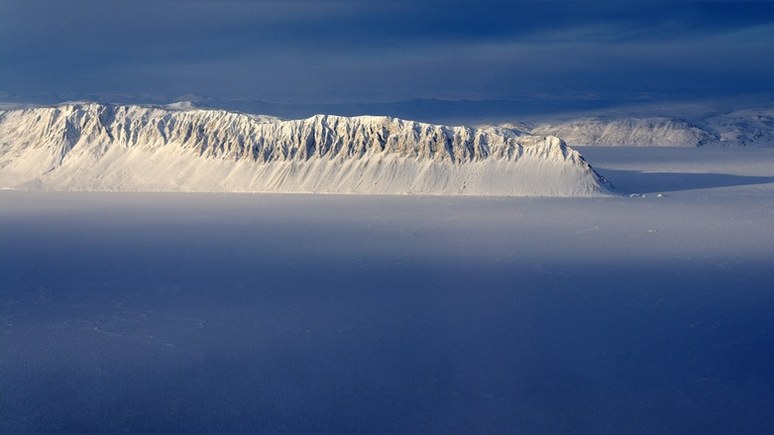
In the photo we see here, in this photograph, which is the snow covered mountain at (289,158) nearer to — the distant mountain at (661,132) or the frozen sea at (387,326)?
the frozen sea at (387,326)

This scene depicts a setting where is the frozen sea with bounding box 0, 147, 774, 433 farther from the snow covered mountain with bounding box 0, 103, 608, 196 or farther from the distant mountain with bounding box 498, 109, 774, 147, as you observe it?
the distant mountain with bounding box 498, 109, 774, 147

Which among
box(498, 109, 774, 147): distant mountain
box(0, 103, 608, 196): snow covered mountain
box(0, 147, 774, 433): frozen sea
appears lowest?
box(0, 147, 774, 433): frozen sea

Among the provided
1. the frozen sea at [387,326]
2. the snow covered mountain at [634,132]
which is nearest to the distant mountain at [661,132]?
the snow covered mountain at [634,132]

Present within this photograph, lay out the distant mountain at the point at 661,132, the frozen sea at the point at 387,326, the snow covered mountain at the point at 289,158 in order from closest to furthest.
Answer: the frozen sea at the point at 387,326, the snow covered mountain at the point at 289,158, the distant mountain at the point at 661,132

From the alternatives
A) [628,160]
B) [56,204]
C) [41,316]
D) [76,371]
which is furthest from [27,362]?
[628,160]

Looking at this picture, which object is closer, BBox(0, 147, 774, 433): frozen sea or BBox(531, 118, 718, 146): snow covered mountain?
BBox(0, 147, 774, 433): frozen sea

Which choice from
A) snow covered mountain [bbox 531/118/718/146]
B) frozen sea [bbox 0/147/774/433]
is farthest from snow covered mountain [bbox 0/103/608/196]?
snow covered mountain [bbox 531/118/718/146]

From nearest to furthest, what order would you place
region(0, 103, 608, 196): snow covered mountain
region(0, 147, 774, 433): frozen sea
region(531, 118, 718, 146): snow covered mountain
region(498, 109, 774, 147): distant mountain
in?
region(0, 147, 774, 433): frozen sea
region(0, 103, 608, 196): snow covered mountain
region(498, 109, 774, 147): distant mountain
region(531, 118, 718, 146): snow covered mountain
